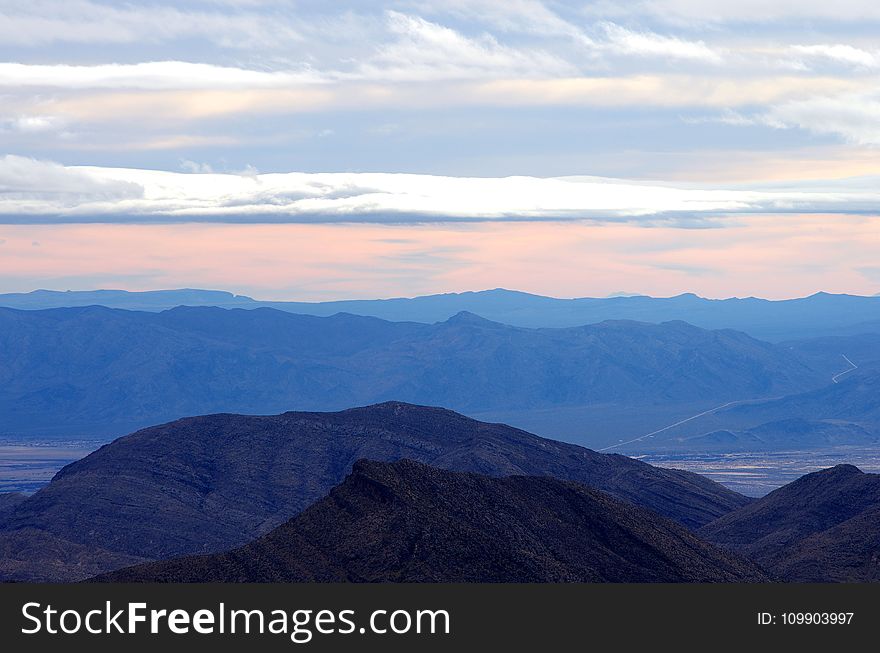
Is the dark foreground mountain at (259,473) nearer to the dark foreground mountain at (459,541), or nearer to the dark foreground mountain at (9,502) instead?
the dark foreground mountain at (9,502)

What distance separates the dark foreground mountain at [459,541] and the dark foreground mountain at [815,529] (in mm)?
6663

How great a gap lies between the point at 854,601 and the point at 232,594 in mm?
15752

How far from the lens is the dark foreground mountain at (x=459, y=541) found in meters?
46.0

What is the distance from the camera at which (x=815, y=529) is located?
76812mm

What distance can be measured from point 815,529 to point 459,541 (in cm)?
3617

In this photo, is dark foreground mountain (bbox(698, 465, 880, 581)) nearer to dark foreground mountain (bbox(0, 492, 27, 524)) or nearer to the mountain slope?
the mountain slope

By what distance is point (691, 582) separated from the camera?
50656mm

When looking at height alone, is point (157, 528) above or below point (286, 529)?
below

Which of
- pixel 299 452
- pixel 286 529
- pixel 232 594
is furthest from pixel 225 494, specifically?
pixel 232 594

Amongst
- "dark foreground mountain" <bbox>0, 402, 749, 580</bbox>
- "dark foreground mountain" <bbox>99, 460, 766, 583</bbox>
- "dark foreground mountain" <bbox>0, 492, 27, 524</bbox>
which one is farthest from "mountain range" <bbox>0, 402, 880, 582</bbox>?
"dark foreground mountain" <bbox>0, 492, 27, 524</bbox>

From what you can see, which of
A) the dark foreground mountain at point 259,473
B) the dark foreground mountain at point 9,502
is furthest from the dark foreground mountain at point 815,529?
the dark foreground mountain at point 9,502

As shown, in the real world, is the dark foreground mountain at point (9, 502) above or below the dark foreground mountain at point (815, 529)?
below

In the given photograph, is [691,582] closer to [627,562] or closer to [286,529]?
[627,562]

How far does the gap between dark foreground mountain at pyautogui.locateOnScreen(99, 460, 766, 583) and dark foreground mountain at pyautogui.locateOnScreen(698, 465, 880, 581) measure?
6663 millimetres
